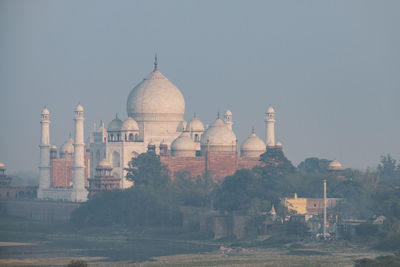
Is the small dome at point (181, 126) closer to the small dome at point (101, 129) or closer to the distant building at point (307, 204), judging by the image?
the small dome at point (101, 129)

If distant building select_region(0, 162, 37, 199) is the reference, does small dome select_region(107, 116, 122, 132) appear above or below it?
above

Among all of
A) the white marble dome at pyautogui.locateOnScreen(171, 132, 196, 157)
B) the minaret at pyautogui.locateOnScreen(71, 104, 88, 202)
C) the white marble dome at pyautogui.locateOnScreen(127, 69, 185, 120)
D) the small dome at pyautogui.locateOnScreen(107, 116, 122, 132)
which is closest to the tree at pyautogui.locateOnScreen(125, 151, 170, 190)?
the white marble dome at pyautogui.locateOnScreen(171, 132, 196, 157)

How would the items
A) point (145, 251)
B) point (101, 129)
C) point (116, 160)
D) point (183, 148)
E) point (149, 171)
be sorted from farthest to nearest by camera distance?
point (101, 129)
point (116, 160)
point (183, 148)
point (149, 171)
point (145, 251)

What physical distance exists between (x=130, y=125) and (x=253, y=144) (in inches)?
341

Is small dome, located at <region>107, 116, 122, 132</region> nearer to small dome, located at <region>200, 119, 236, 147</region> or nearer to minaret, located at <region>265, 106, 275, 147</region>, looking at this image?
small dome, located at <region>200, 119, 236, 147</region>

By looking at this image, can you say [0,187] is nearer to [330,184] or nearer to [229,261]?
[330,184]

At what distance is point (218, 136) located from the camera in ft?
305

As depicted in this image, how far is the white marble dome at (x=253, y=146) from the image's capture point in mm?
95125

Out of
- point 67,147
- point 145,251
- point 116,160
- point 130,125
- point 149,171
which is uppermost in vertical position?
point 130,125

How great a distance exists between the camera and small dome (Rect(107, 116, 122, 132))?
3757 inches

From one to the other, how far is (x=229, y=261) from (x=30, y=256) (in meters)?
10.5

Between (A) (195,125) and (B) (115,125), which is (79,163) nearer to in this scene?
(B) (115,125)

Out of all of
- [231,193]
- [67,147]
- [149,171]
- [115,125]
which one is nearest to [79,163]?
[115,125]

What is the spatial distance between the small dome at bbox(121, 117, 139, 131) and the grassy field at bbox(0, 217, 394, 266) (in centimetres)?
1282
